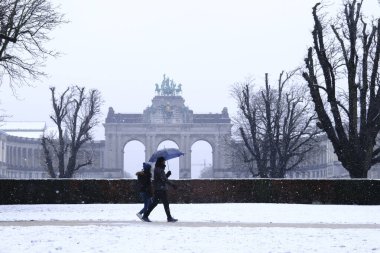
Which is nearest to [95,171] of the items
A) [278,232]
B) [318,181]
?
[318,181]

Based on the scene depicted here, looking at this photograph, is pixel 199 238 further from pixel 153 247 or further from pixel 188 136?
pixel 188 136

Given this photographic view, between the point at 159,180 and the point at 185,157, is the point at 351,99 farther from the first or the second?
the point at 185,157

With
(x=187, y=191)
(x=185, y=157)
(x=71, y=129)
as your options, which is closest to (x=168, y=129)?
(x=185, y=157)

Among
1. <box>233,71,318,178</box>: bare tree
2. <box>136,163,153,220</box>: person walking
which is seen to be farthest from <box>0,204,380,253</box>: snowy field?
<box>233,71,318,178</box>: bare tree

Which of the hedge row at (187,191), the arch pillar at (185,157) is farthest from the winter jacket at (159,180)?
the arch pillar at (185,157)

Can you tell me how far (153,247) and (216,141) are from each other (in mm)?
112230

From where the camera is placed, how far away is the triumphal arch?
125312mm

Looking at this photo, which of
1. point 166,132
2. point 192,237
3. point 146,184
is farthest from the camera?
point 166,132

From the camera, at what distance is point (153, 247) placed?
13445mm

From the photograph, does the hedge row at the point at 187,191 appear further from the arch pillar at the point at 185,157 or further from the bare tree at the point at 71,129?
the arch pillar at the point at 185,157

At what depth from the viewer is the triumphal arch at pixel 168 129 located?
411ft

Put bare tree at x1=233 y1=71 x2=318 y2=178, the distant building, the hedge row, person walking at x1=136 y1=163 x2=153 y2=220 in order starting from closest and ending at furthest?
person walking at x1=136 y1=163 x2=153 y2=220
the hedge row
bare tree at x1=233 y1=71 x2=318 y2=178
the distant building

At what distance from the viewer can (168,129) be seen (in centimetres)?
12769

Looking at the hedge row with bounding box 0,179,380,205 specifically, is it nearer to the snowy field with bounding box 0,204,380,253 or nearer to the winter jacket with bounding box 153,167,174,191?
the winter jacket with bounding box 153,167,174,191
